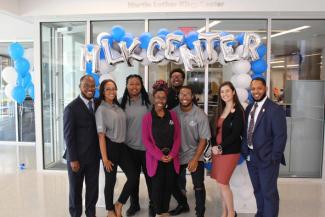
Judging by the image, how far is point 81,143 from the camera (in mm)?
2912

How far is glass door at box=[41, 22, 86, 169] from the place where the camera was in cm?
508

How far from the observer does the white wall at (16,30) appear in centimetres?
632

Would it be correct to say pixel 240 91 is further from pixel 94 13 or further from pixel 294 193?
pixel 94 13

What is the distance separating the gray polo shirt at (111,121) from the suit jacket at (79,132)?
0.28 ft

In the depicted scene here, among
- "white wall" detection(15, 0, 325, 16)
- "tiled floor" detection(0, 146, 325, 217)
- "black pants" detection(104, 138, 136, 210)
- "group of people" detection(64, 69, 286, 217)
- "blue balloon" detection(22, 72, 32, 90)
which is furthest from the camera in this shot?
"blue balloon" detection(22, 72, 32, 90)

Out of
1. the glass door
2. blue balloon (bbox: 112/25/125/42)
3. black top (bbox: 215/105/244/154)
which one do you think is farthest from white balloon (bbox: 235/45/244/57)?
the glass door

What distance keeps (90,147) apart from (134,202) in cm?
99

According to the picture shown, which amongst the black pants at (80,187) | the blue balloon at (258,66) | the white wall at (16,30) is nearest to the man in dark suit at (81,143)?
the black pants at (80,187)

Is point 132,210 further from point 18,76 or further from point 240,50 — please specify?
point 18,76

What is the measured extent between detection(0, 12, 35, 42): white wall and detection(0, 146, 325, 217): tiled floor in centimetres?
278

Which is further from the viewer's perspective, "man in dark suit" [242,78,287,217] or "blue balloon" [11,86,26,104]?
"blue balloon" [11,86,26,104]

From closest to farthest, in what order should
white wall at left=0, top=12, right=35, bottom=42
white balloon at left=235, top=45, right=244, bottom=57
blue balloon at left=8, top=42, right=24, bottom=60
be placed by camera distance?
1. white balloon at left=235, top=45, right=244, bottom=57
2. blue balloon at left=8, top=42, right=24, bottom=60
3. white wall at left=0, top=12, right=35, bottom=42

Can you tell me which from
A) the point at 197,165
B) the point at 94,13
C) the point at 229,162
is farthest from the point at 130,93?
the point at 94,13

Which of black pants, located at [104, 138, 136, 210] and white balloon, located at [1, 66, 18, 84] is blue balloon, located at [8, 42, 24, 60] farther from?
black pants, located at [104, 138, 136, 210]
